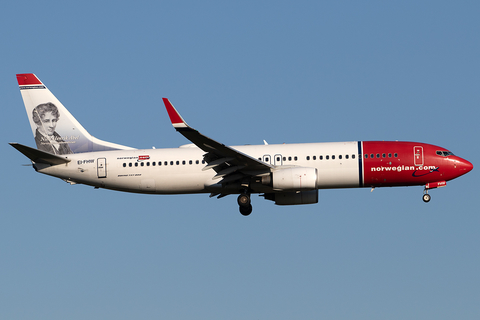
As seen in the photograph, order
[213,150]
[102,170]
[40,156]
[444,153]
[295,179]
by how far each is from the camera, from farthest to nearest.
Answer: [102,170] < [40,156] < [444,153] < [295,179] < [213,150]

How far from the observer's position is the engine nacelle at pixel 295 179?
37719mm

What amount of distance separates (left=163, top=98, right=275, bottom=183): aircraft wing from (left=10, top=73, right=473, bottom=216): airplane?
0.06 metres

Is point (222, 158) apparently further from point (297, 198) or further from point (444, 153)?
point (444, 153)

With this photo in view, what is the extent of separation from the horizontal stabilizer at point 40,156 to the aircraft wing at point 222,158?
9801mm

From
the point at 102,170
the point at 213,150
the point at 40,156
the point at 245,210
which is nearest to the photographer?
the point at 213,150

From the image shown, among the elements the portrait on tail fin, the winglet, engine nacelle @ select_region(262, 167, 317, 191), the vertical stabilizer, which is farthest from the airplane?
the winglet

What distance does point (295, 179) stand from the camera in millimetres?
37781

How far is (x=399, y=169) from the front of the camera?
39.4 meters

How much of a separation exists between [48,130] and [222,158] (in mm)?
13280

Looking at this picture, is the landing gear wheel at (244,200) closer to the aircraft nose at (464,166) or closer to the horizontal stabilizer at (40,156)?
the horizontal stabilizer at (40,156)

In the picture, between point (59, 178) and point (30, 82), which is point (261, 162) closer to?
point (59, 178)

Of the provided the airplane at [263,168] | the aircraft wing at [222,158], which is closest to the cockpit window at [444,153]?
the airplane at [263,168]

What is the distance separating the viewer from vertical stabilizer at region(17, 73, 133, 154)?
43.2 metres

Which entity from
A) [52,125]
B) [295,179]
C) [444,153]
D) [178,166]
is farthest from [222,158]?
[444,153]
